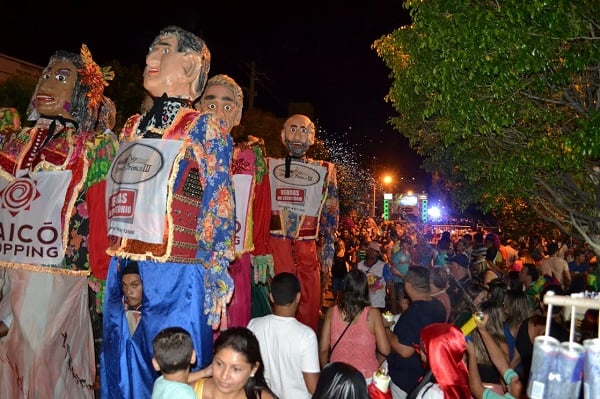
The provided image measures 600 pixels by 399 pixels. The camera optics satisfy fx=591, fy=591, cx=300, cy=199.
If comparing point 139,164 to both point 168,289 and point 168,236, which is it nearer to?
point 168,236

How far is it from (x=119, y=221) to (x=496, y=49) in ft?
9.95

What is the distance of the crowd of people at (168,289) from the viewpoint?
3.40 metres

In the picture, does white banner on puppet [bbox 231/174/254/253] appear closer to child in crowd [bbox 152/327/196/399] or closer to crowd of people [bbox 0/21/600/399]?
crowd of people [bbox 0/21/600/399]

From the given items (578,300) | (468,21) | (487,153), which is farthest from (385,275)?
(578,300)

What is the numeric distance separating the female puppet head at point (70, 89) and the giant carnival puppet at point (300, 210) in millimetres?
2963

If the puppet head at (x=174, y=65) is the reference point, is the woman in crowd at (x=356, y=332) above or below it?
below

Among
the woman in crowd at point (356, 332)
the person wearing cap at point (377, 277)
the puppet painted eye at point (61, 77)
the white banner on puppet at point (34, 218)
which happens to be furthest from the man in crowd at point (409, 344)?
the person wearing cap at point (377, 277)

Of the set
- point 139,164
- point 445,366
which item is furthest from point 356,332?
point 139,164

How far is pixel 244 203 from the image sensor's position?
600 centimetres

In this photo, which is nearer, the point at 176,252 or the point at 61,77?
the point at 176,252

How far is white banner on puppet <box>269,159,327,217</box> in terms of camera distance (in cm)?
756

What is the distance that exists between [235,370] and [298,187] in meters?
4.71

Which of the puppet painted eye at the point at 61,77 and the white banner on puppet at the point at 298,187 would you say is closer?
the puppet painted eye at the point at 61,77

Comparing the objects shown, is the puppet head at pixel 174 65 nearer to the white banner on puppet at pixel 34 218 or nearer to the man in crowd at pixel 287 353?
the white banner on puppet at pixel 34 218
